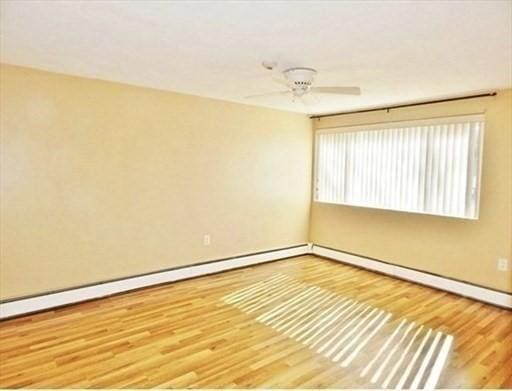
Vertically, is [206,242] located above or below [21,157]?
below

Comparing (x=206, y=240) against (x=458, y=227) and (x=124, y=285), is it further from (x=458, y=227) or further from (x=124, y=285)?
(x=458, y=227)

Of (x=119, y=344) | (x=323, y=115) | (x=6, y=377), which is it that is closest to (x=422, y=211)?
(x=323, y=115)

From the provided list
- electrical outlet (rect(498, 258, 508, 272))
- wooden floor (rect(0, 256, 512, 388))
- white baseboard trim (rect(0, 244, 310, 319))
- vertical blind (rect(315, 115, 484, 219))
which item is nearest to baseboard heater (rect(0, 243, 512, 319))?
white baseboard trim (rect(0, 244, 310, 319))

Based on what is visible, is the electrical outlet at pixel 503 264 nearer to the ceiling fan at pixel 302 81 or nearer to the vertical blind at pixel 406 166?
the vertical blind at pixel 406 166

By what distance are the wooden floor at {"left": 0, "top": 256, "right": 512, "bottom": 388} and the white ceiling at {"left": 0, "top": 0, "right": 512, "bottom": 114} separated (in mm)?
2159

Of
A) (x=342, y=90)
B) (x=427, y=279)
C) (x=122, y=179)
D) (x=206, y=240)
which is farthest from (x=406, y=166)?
(x=122, y=179)

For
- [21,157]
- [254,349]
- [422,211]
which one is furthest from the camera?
[422,211]

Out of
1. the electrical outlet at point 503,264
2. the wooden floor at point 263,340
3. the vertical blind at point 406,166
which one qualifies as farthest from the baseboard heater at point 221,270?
the vertical blind at point 406,166

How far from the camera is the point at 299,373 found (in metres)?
2.41

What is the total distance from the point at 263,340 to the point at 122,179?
2.14m

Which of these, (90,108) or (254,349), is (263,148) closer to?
(90,108)

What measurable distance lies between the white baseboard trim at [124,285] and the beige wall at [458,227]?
1294 millimetres

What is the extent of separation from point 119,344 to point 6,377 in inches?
27.7

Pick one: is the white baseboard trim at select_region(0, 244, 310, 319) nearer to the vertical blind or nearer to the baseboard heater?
the baseboard heater
